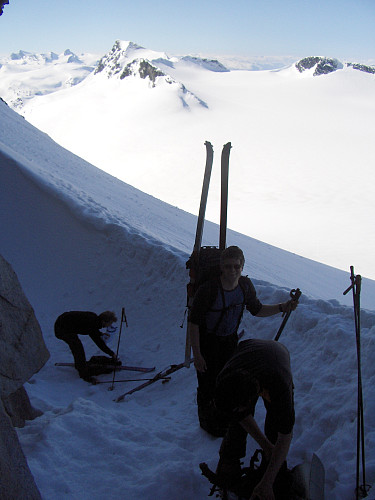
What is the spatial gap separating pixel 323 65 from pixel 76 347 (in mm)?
111133

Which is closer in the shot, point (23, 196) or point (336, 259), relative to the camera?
point (23, 196)

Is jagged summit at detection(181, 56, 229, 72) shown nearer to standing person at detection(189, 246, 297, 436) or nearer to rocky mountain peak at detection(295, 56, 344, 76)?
rocky mountain peak at detection(295, 56, 344, 76)

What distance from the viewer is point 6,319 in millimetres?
4586

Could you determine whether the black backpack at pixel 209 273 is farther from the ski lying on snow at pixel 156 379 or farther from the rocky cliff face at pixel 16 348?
the rocky cliff face at pixel 16 348

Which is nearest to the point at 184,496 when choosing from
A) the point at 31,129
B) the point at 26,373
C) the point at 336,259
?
the point at 26,373

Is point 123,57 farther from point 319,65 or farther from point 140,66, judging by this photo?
point 319,65

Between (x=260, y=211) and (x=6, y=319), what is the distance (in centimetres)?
2730

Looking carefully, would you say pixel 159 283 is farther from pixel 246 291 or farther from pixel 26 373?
pixel 246 291

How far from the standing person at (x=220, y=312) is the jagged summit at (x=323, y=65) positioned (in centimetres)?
10735

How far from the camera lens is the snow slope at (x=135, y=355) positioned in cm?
366

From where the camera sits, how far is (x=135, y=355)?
7273 mm

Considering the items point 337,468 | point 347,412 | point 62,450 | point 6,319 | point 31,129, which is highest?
point 31,129

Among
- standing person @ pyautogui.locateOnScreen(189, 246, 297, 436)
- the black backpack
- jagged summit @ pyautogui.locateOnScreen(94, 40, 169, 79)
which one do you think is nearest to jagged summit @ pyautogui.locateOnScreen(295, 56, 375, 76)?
jagged summit @ pyautogui.locateOnScreen(94, 40, 169, 79)

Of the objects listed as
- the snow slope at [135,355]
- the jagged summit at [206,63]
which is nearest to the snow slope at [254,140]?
the jagged summit at [206,63]
